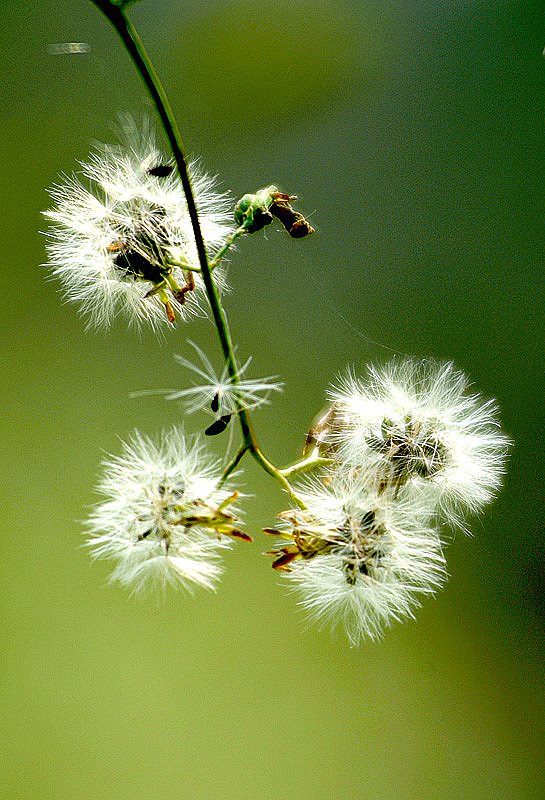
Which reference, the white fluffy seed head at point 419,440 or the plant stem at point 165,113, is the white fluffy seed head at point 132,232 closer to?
the plant stem at point 165,113

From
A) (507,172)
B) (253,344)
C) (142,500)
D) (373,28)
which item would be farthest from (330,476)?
(373,28)

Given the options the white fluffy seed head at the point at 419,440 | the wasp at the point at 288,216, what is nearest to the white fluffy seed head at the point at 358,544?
the white fluffy seed head at the point at 419,440

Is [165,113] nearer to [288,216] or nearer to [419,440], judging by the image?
[288,216]

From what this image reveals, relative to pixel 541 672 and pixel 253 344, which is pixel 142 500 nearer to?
pixel 253 344

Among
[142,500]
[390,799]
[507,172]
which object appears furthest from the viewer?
[507,172]

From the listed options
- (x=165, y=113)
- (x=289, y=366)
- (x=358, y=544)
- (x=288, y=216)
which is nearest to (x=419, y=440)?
(x=358, y=544)

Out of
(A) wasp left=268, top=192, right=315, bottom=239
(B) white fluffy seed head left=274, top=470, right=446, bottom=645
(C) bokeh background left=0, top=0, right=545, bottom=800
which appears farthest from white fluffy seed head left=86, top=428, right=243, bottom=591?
(C) bokeh background left=0, top=0, right=545, bottom=800
